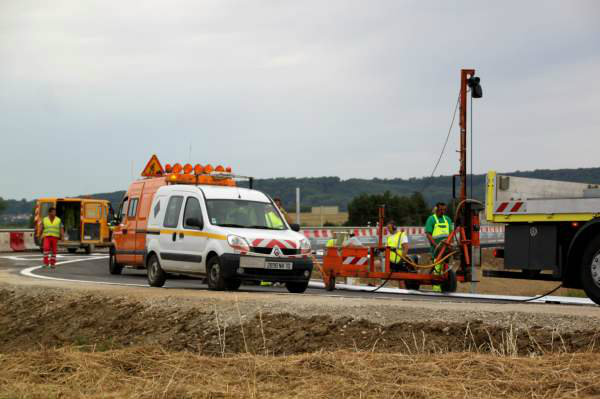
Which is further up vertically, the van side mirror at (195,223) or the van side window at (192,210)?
the van side window at (192,210)

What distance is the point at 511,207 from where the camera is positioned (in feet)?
42.9

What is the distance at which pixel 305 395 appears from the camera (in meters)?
6.78

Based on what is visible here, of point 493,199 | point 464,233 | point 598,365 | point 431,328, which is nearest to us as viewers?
point 598,365

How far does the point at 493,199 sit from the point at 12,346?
6.96 m

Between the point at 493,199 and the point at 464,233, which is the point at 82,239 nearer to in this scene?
the point at 464,233

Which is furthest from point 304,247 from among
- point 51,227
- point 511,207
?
point 51,227

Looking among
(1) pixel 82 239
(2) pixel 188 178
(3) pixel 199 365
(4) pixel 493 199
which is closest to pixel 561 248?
(4) pixel 493 199

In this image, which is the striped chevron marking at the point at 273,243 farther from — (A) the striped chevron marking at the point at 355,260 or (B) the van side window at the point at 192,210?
(A) the striped chevron marking at the point at 355,260

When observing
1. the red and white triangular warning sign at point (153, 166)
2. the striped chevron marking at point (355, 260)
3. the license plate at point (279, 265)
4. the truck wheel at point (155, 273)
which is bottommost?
the truck wheel at point (155, 273)

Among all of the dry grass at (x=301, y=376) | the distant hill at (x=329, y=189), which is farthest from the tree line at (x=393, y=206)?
Answer: the dry grass at (x=301, y=376)

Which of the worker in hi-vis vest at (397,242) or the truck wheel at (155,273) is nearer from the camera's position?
the truck wheel at (155,273)

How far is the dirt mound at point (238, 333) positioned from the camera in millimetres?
8852

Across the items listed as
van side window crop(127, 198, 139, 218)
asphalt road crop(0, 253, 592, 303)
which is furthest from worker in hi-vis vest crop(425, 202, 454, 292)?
van side window crop(127, 198, 139, 218)

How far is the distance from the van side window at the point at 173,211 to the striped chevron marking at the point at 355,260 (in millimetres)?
3767
